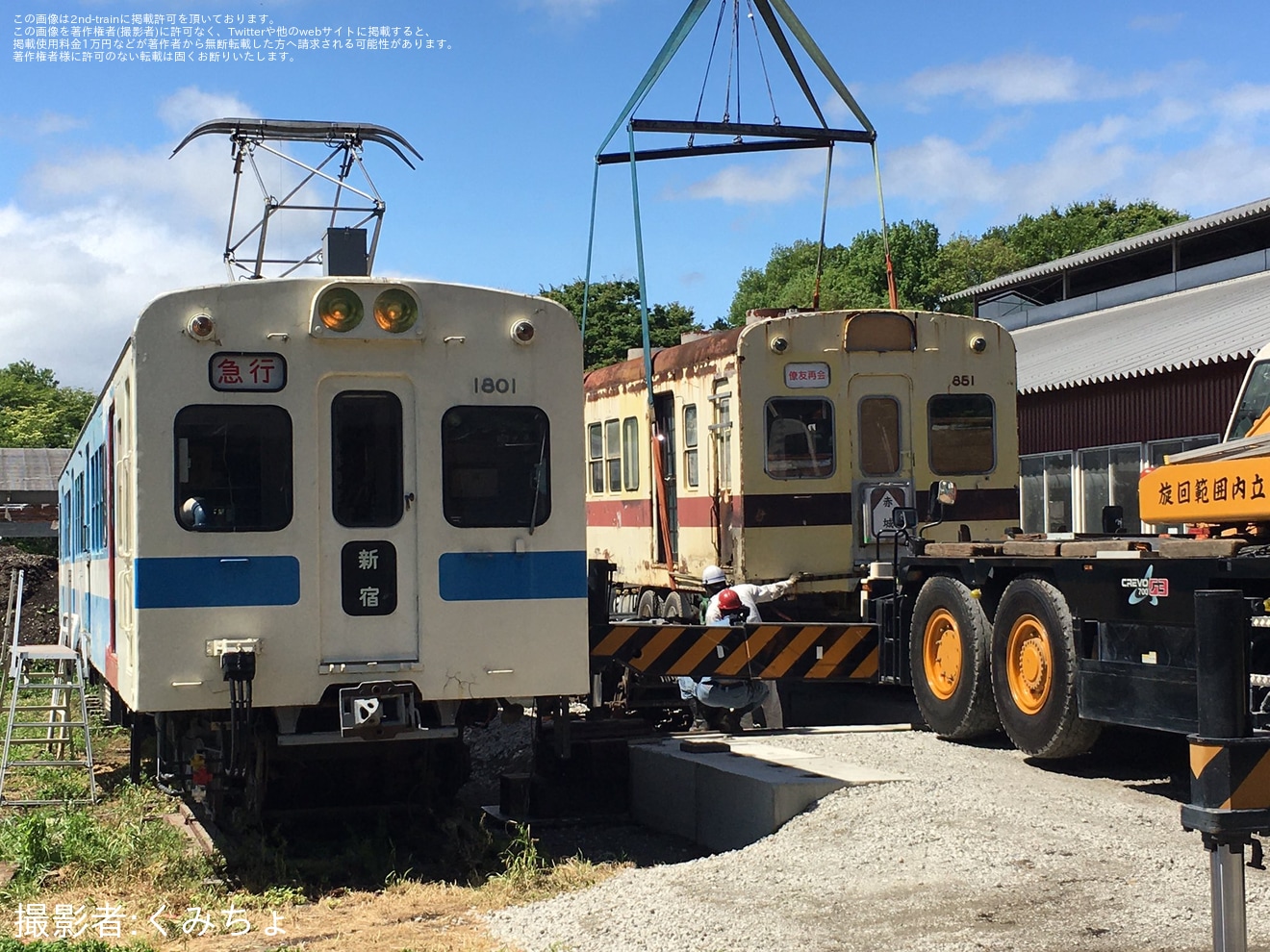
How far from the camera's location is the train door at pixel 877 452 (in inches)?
520

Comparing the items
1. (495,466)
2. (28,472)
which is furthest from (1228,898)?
(28,472)

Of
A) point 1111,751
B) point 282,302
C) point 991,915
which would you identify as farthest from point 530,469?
point 1111,751

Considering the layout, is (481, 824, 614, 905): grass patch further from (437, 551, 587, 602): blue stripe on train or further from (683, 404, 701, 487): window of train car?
(683, 404, 701, 487): window of train car

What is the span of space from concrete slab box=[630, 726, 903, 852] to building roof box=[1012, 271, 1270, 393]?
10.5 metres

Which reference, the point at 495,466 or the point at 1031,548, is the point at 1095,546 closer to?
the point at 1031,548

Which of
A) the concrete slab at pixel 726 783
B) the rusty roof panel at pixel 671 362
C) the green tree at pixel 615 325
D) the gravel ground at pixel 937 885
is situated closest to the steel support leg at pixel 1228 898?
the gravel ground at pixel 937 885

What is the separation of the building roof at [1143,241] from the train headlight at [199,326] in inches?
842

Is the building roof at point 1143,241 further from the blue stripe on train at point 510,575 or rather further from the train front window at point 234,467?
the train front window at point 234,467

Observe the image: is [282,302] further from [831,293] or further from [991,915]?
[831,293]

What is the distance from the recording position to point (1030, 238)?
65.6 metres

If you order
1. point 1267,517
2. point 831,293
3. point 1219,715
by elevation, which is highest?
point 831,293

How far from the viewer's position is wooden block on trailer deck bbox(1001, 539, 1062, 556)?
9.10m

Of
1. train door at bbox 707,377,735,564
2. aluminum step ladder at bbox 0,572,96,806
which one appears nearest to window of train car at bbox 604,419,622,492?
train door at bbox 707,377,735,564

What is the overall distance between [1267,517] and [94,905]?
6.27 m
